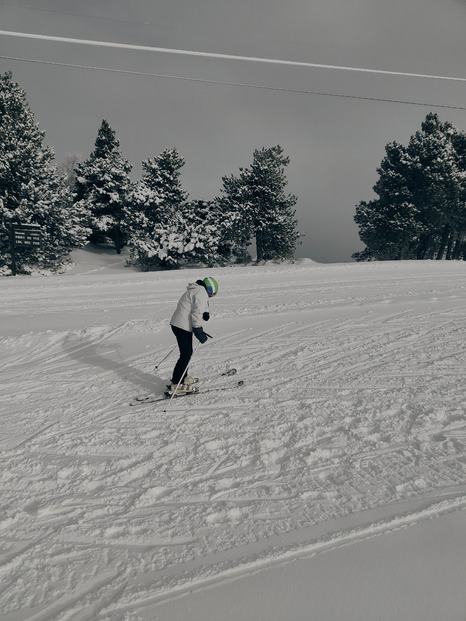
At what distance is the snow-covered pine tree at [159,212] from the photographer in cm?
3200

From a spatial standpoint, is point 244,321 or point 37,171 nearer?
point 244,321

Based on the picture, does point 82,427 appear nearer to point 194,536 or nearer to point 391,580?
point 194,536

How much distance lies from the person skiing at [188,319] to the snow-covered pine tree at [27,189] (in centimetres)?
2525

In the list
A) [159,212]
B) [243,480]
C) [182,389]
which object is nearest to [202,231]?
[159,212]

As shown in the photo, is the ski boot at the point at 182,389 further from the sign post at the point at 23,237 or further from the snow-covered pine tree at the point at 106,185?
the snow-covered pine tree at the point at 106,185

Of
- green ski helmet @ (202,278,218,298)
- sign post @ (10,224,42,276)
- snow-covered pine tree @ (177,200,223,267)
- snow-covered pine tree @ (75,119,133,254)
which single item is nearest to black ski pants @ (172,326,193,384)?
green ski helmet @ (202,278,218,298)

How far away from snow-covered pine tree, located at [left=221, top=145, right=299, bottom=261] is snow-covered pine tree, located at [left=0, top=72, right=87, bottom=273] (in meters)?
12.6

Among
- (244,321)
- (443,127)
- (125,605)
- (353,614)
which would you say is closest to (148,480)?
(125,605)

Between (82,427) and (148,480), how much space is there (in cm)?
179

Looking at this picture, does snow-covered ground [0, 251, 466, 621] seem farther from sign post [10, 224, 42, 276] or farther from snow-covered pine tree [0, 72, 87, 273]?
snow-covered pine tree [0, 72, 87, 273]

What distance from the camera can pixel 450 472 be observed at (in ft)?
12.7

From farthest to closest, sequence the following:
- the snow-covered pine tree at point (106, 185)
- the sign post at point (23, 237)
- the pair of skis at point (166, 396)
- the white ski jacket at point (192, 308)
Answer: the snow-covered pine tree at point (106, 185)
the sign post at point (23, 237)
the pair of skis at point (166, 396)
the white ski jacket at point (192, 308)

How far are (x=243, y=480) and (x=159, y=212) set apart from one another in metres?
32.7

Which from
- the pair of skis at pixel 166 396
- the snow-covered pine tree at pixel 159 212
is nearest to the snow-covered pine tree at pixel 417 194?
the snow-covered pine tree at pixel 159 212
